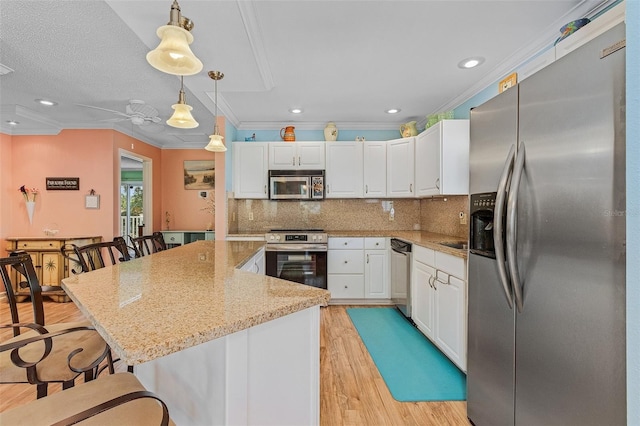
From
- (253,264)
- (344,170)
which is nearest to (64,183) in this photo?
(253,264)

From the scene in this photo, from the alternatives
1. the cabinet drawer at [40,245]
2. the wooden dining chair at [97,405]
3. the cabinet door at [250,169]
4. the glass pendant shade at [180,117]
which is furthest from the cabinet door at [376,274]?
the cabinet drawer at [40,245]

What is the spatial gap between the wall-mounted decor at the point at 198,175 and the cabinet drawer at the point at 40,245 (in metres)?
2.15

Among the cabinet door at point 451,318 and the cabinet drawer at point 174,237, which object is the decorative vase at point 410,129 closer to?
the cabinet door at point 451,318

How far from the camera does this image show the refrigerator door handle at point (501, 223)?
1.31 metres

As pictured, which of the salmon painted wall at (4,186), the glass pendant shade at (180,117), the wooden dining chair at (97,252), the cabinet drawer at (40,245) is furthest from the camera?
the salmon painted wall at (4,186)

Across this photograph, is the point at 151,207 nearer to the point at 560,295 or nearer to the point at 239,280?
the point at 239,280

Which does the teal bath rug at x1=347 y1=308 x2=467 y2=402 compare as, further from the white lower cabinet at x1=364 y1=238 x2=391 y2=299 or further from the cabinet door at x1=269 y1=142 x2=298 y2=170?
the cabinet door at x1=269 y1=142 x2=298 y2=170

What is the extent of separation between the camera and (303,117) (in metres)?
3.89

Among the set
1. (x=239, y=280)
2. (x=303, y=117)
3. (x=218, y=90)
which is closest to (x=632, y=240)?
(x=239, y=280)

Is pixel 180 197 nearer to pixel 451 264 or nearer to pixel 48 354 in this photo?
pixel 48 354

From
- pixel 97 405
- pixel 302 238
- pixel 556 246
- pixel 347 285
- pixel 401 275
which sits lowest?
pixel 347 285

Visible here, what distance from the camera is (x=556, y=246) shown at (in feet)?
3.60

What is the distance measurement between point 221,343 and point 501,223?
1254mm

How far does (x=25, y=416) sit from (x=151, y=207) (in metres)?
4.90
